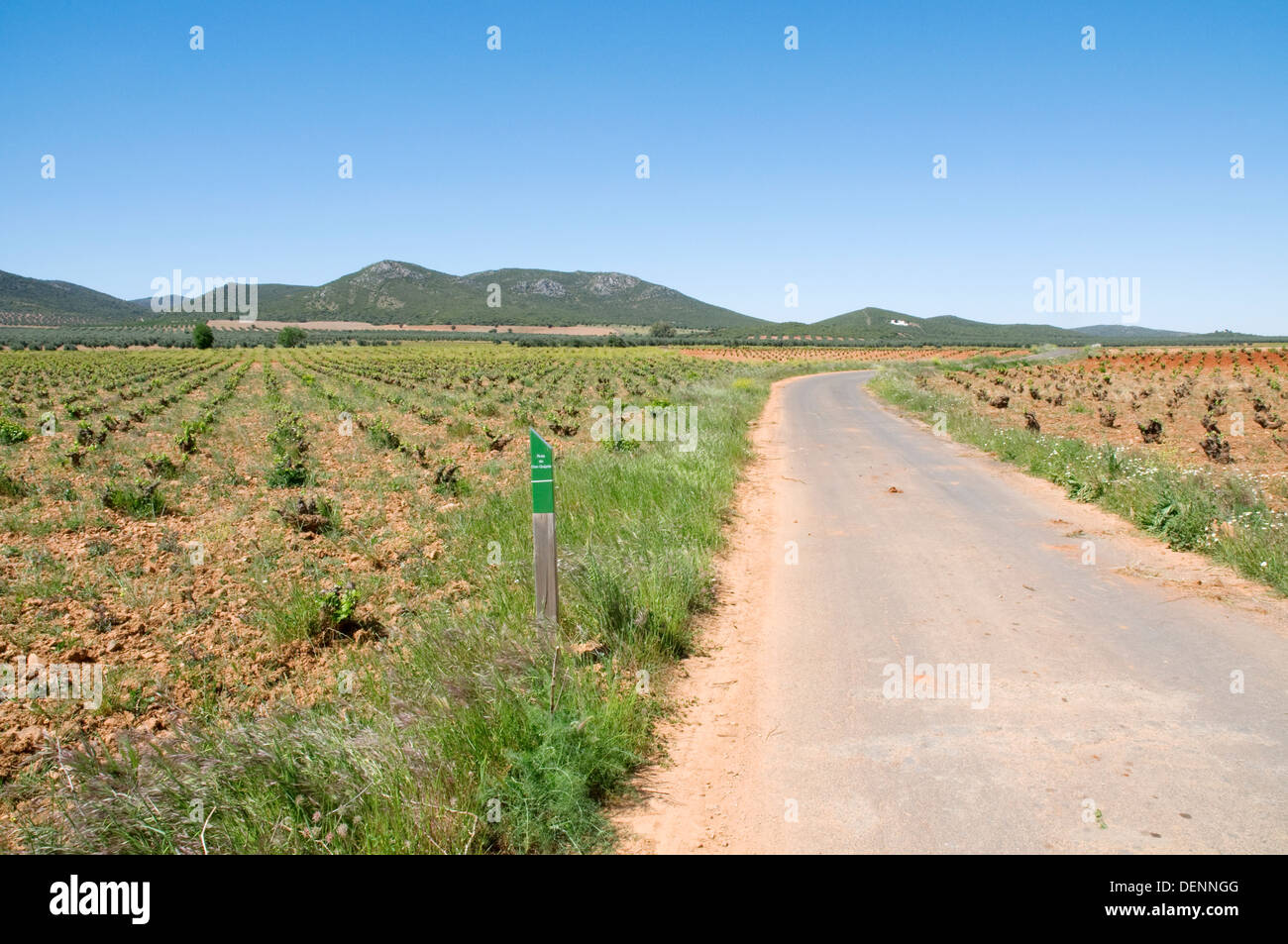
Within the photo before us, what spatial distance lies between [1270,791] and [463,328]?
523 feet

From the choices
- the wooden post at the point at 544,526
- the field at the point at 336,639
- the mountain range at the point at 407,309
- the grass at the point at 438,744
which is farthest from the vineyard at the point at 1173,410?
the mountain range at the point at 407,309

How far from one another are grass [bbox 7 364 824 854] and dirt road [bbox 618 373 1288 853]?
1.19 feet

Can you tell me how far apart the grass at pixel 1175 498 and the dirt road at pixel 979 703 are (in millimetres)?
268

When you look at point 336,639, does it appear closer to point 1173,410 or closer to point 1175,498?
point 1175,498

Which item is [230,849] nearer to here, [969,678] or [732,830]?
[732,830]

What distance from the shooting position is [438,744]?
3730mm

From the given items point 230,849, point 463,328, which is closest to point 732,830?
point 230,849

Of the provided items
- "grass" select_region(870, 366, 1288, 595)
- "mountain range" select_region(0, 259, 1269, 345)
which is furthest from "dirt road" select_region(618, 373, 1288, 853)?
"mountain range" select_region(0, 259, 1269, 345)

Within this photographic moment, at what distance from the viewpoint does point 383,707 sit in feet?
14.5

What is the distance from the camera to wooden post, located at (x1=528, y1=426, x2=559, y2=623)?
462 cm

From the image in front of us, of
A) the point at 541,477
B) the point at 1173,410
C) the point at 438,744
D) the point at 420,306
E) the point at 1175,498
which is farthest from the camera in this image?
the point at 420,306

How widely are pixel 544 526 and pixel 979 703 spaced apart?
2.87m

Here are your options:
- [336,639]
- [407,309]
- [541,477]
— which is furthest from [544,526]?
[407,309]
